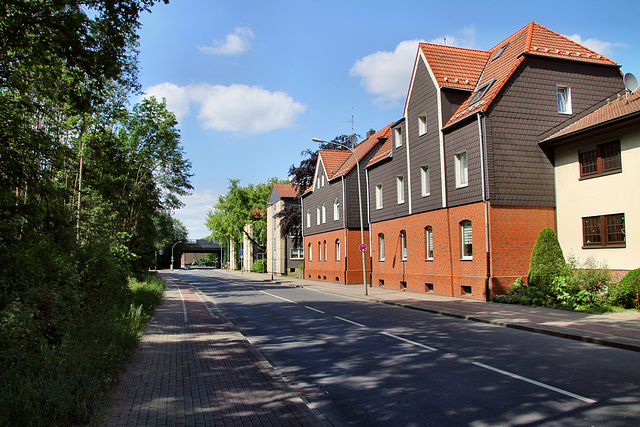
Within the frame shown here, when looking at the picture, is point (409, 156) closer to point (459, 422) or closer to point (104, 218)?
point (104, 218)

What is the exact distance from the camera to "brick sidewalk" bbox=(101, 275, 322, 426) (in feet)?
16.6

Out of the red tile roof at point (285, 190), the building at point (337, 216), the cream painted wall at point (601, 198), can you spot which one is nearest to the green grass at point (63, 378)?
the cream painted wall at point (601, 198)

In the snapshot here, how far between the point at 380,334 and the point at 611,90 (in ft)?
55.8

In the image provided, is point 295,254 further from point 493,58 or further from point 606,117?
point 606,117

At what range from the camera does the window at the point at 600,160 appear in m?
16.0

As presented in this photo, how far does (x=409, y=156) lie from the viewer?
2453 cm

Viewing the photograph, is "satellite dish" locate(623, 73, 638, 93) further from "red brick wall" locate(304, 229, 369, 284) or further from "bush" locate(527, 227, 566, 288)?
"red brick wall" locate(304, 229, 369, 284)

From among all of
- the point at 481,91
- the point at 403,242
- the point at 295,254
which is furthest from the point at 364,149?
the point at 295,254

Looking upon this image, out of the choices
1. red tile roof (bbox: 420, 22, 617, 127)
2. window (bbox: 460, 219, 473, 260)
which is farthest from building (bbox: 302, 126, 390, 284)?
window (bbox: 460, 219, 473, 260)

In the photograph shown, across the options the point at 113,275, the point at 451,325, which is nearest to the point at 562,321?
the point at 451,325

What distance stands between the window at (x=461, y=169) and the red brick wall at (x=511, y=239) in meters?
2.45

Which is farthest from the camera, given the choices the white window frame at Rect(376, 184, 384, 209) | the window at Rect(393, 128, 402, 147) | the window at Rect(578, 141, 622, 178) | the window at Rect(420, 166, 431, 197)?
the white window frame at Rect(376, 184, 384, 209)

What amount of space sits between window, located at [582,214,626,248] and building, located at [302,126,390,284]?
14.4 meters

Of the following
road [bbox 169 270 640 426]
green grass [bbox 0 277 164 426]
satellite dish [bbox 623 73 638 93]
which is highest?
satellite dish [bbox 623 73 638 93]
